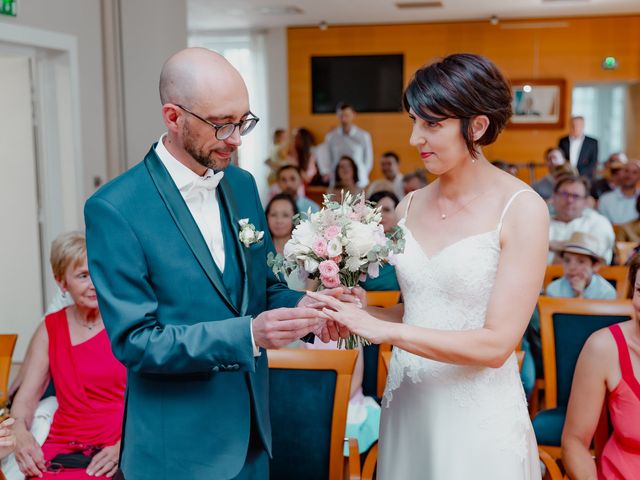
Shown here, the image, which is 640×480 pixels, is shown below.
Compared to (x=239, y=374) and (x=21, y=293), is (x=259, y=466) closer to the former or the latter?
(x=239, y=374)

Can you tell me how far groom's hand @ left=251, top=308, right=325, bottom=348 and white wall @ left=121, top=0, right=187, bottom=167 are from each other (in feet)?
18.1

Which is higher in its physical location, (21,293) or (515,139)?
(515,139)

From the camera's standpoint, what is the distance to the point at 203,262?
175 cm

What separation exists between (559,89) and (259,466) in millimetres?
13345

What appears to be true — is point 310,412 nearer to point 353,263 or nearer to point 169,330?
point 353,263

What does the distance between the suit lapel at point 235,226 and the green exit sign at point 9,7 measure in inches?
166

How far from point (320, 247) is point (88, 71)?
5263 mm

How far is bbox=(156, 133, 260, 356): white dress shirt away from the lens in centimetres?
182

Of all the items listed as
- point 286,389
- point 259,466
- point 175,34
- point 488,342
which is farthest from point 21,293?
point 488,342

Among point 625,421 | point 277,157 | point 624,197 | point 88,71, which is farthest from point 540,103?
point 625,421

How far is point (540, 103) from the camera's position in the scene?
14023 mm

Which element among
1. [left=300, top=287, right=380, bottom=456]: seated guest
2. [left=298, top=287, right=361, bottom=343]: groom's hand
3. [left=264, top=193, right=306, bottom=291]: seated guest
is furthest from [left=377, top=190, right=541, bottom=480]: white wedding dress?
[left=264, top=193, right=306, bottom=291]: seated guest

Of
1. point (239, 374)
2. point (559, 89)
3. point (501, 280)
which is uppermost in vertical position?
point (559, 89)

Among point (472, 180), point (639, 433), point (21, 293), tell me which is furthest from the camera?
point (21, 293)
